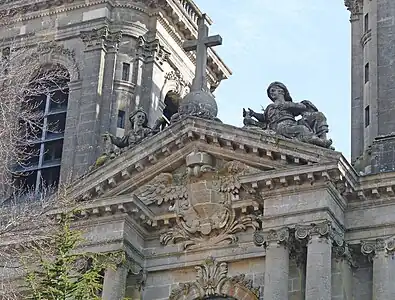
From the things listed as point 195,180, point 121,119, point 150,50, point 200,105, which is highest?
point 150,50

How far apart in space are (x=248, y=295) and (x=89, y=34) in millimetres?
11963

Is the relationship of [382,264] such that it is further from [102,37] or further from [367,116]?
[102,37]

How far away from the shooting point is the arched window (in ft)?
116

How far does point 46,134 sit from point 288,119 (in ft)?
33.3

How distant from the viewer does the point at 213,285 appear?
92.3ft

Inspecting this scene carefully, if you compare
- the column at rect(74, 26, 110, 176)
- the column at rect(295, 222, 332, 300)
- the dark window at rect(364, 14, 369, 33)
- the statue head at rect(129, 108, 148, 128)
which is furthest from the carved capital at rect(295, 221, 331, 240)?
the column at rect(74, 26, 110, 176)

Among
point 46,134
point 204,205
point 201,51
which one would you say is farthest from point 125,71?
point 204,205

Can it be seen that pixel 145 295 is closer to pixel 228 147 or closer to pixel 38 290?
pixel 228 147

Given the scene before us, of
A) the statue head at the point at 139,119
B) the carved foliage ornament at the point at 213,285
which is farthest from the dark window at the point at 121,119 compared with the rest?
the carved foliage ornament at the point at 213,285

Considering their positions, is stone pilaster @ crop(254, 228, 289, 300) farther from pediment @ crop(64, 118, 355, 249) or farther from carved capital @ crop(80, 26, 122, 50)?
carved capital @ crop(80, 26, 122, 50)

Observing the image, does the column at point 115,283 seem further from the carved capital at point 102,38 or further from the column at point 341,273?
the carved capital at point 102,38

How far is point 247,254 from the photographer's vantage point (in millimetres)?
28047

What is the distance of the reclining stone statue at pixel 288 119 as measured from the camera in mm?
28062

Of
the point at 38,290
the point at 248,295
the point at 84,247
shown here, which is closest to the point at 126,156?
the point at 84,247
